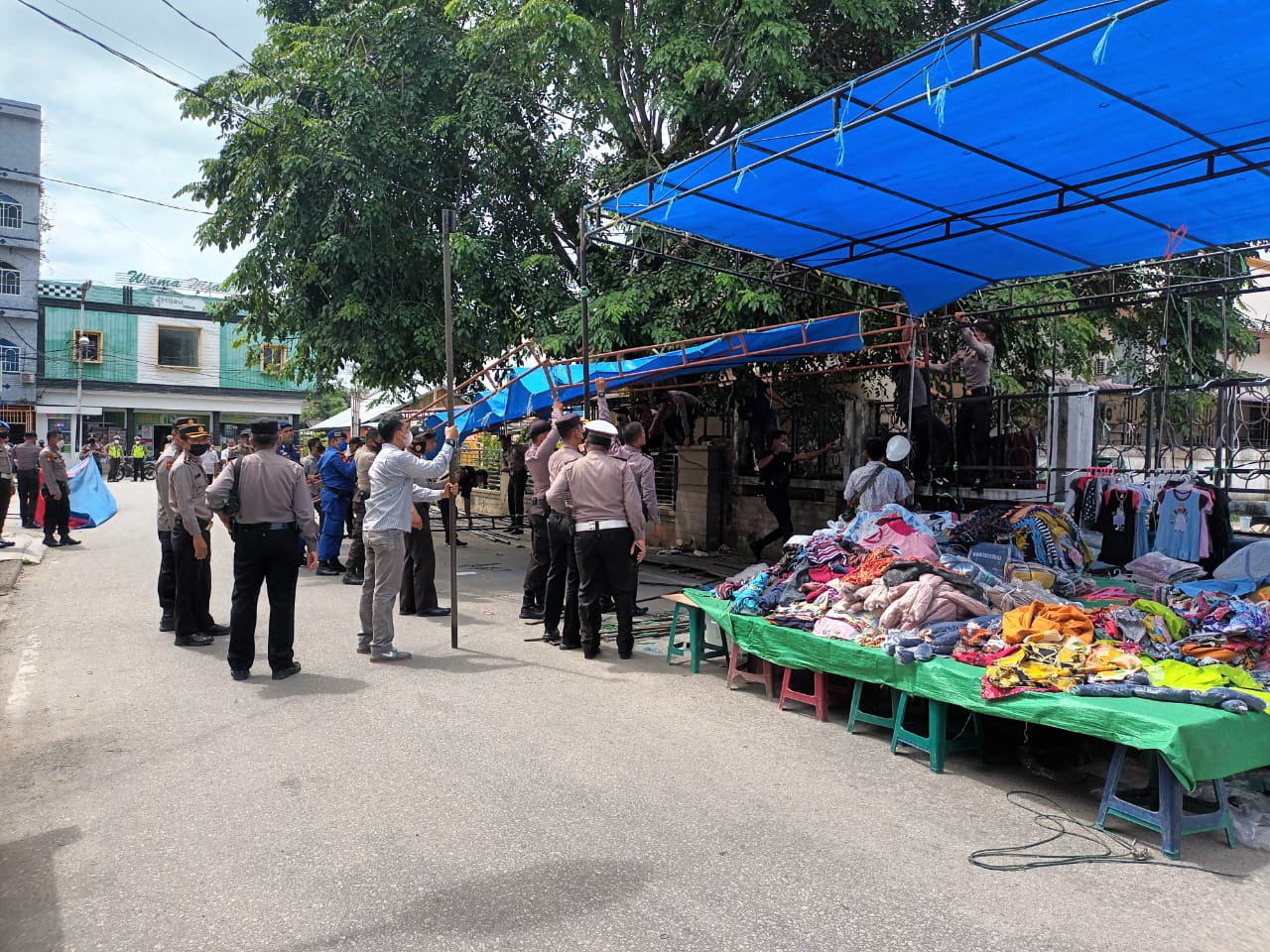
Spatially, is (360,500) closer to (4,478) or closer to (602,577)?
(602,577)

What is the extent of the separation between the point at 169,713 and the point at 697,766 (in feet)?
11.9

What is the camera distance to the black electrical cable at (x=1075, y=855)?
3816 millimetres

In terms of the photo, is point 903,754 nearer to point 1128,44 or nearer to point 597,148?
point 1128,44

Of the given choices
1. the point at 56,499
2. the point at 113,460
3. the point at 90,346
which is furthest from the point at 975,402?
the point at 90,346

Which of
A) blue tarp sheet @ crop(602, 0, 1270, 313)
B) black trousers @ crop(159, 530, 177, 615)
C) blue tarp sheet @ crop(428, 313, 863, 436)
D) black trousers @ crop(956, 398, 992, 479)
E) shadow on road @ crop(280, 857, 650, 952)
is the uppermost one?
blue tarp sheet @ crop(602, 0, 1270, 313)

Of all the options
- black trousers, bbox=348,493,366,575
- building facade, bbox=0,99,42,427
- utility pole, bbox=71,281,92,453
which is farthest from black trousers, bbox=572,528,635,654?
utility pole, bbox=71,281,92,453

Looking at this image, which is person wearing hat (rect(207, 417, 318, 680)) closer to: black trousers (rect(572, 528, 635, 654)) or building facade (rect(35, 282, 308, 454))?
black trousers (rect(572, 528, 635, 654))

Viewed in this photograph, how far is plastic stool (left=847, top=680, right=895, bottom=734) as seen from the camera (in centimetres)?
544

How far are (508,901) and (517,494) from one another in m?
15.7

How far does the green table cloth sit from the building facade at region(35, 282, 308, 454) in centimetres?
3635

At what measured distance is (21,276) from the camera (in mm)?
36375

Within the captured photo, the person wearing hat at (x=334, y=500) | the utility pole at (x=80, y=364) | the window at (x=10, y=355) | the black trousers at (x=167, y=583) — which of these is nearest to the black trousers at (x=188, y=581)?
the black trousers at (x=167, y=583)

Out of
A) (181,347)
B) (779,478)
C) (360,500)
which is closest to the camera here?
(360,500)

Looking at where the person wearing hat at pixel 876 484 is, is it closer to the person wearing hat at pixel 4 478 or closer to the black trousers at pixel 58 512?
the person wearing hat at pixel 4 478
